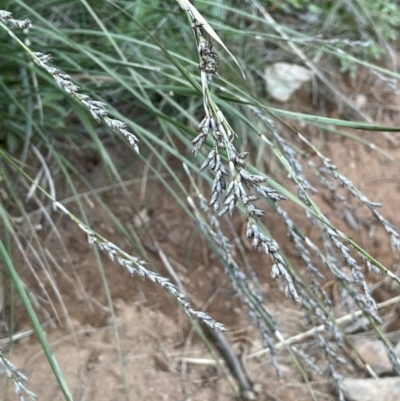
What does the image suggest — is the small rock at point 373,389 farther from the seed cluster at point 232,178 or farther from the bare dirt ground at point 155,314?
the seed cluster at point 232,178

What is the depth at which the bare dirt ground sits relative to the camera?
3.16ft

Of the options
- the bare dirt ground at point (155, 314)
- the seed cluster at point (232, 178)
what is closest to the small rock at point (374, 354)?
the bare dirt ground at point (155, 314)

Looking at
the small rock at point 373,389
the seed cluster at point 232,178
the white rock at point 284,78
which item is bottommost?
the small rock at point 373,389

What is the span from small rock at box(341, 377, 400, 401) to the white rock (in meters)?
0.83

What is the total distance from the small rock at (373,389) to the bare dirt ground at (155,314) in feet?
0.14

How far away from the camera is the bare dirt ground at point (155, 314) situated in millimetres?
964

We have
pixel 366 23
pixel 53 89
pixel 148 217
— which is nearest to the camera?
pixel 53 89

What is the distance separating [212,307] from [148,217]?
10.9 inches

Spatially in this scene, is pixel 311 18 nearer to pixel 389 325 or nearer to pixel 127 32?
pixel 127 32

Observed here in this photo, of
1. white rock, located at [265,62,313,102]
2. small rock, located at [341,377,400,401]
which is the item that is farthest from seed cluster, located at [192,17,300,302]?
white rock, located at [265,62,313,102]

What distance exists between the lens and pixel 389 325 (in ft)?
3.57

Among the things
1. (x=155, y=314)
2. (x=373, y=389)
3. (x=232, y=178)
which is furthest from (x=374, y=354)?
(x=232, y=178)

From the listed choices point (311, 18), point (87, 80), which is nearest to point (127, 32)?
point (87, 80)

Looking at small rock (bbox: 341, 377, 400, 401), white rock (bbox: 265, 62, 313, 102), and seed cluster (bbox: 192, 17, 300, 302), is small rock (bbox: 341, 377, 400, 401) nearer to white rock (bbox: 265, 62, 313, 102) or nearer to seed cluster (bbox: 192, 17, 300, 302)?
seed cluster (bbox: 192, 17, 300, 302)
